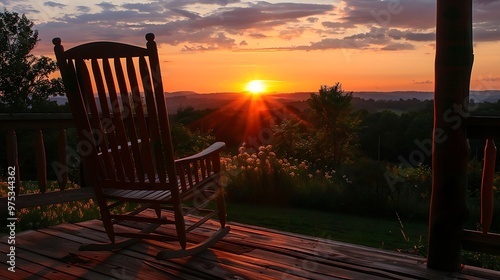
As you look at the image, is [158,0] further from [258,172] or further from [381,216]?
[381,216]

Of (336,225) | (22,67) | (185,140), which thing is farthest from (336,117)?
(22,67)

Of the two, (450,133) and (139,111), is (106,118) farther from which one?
(450,133)

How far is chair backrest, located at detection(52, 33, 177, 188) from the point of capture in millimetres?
2385

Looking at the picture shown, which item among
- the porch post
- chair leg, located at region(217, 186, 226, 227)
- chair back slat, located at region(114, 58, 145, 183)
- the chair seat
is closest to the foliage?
chair leg, located at region(217, 186, 226, 227)

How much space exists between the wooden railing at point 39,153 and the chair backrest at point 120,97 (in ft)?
2.87

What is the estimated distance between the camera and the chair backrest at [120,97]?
7.82 feet

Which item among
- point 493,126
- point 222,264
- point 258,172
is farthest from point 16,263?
point 258,172

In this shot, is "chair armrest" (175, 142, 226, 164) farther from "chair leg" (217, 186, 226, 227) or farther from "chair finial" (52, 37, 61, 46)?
"chair finial" (52, 37, 61, 46)

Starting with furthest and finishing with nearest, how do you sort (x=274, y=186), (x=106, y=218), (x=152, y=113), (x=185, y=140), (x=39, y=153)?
(x=185, y=140), (x=274, y=186), (x=39, y=153), (x=106, y=218), (x=152, y=113)

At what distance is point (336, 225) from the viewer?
512 cm

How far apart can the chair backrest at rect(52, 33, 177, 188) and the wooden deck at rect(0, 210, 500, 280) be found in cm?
48

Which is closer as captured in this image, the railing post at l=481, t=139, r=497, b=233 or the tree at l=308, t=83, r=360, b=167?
the railing post at l=481, t=139, r=497, b=233

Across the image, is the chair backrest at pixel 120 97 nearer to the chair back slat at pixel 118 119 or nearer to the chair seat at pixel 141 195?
the chair back slat at pixel 118 119

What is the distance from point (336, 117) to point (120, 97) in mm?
11912
